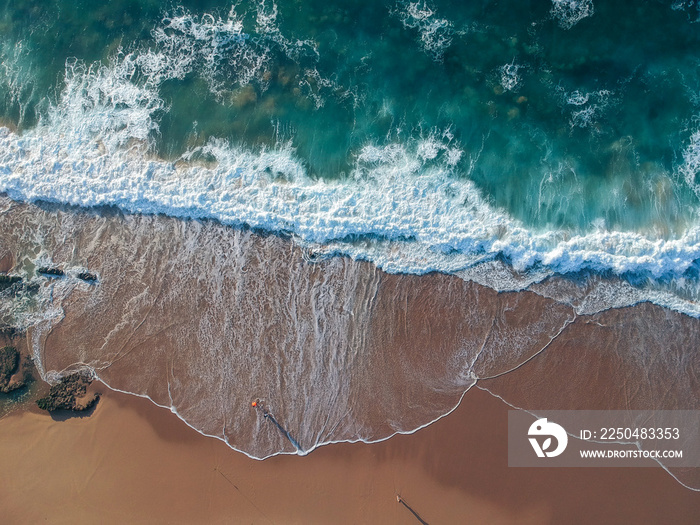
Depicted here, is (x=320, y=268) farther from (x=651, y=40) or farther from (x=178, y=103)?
(x=651, y=40)

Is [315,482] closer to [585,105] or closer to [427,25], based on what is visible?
[585,105]

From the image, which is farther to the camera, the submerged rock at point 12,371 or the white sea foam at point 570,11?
the white sea foam at point 570,11

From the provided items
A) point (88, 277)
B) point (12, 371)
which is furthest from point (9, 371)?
point (88, 277)

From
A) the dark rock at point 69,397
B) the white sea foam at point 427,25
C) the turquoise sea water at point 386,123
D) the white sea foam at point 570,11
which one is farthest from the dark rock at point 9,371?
the white sea foam at point 570,11

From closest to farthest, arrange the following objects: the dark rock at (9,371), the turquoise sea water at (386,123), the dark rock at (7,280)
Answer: the dark rock at (9,371) → the dark rock at (7,280) → the turquoise sea water at (386,123)

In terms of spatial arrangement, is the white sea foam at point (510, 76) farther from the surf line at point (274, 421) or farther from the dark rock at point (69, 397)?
the dark rock at point (69, 397)

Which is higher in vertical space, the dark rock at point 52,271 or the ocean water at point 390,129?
the ocean water at point 390,129

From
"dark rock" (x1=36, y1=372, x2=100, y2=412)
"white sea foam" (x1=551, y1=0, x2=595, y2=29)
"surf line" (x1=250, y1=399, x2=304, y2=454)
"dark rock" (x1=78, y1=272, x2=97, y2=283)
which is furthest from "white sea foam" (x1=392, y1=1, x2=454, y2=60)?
"dark rock" (x1=36, y1=372, x2=100, y2=412)

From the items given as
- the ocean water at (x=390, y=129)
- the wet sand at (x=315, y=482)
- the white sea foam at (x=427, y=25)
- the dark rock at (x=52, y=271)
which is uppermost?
the white sea foam at (x=427, y=25)
